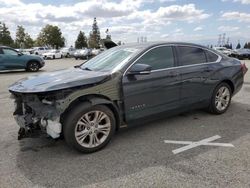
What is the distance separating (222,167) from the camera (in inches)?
143

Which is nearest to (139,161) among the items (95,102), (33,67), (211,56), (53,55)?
(95,102)

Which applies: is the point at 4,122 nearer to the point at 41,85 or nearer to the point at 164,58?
the point at 41,85

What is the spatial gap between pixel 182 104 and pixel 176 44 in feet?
3.62

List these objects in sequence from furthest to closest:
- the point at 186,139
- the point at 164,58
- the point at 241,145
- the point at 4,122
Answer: the point at 4,122
the point at 164,58
the point at 186,139
the point at 241,145

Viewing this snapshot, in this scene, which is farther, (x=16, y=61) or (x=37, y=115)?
(x=16, y=61)

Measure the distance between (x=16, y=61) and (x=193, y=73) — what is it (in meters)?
13.0

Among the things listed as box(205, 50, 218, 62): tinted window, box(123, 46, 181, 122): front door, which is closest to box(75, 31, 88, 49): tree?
box(205, 50, 218, 62): tinted window

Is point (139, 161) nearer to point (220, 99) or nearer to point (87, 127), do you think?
point (87, 127)

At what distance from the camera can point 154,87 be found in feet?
15.5

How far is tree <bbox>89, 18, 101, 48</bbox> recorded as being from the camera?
7347 centimetres

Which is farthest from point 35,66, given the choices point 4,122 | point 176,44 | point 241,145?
point 241,145

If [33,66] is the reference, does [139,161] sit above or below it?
below

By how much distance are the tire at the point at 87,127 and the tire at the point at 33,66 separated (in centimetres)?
1352

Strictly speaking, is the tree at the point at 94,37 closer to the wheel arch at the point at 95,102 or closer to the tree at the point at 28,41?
the tree at the point at 28,41
